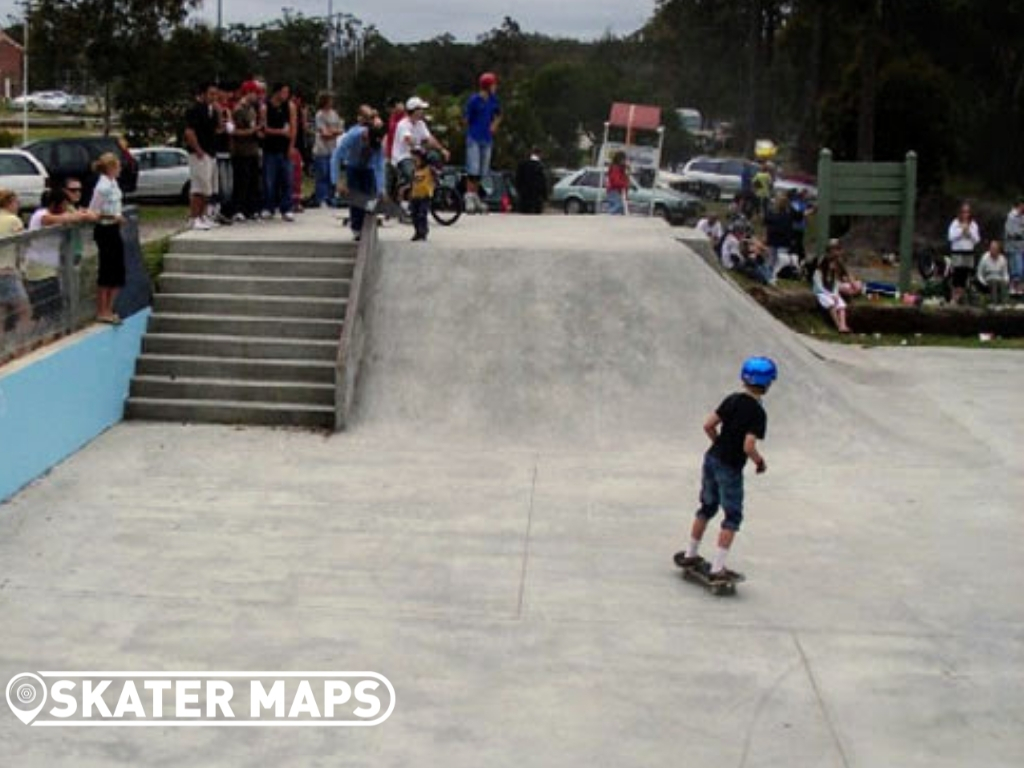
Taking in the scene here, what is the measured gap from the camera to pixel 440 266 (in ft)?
50.1

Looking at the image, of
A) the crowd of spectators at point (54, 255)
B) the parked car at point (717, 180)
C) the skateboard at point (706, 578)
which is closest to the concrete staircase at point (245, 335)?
the crowd of spectators at point (54, 255)

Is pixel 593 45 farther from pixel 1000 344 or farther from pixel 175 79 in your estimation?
pixel 1000 344

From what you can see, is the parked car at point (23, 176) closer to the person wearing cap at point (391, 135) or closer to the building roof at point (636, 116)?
the person wearing cap at point (391, 135)

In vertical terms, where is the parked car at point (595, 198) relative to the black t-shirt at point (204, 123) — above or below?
below

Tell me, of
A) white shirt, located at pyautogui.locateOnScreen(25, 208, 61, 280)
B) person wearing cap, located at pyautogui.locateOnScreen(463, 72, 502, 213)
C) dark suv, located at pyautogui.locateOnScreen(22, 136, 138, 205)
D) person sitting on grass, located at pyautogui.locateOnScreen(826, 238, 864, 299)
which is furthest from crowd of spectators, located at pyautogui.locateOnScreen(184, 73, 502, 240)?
dark suv, located at pyautogui.locateOnScreen(22, 136, 138, 205)

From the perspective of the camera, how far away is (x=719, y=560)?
9203mm

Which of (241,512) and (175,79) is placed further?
(175,79)

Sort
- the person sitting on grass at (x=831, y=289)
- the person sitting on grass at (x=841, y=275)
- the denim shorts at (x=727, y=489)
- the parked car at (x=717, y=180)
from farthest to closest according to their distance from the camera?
the parked car at (x=717, y=180), the person sitting on grass at (x=841, y=275), the person sitting on grass at (x=831, y=289), the denim shorts at (x=727, y=489)

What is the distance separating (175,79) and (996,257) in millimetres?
18749

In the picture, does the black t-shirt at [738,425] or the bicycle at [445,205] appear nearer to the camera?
the black t-shirt at [738,425]

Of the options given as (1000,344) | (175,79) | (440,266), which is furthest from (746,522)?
(175,79)

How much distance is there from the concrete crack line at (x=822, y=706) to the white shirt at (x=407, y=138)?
976 centimetres

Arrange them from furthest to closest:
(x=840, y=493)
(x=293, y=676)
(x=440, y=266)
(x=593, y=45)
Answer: (x=593, y=45)
(x=440, y=266)
(x=840, y=493)
(x=293, y=676)

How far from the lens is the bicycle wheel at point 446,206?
18.3 metres
